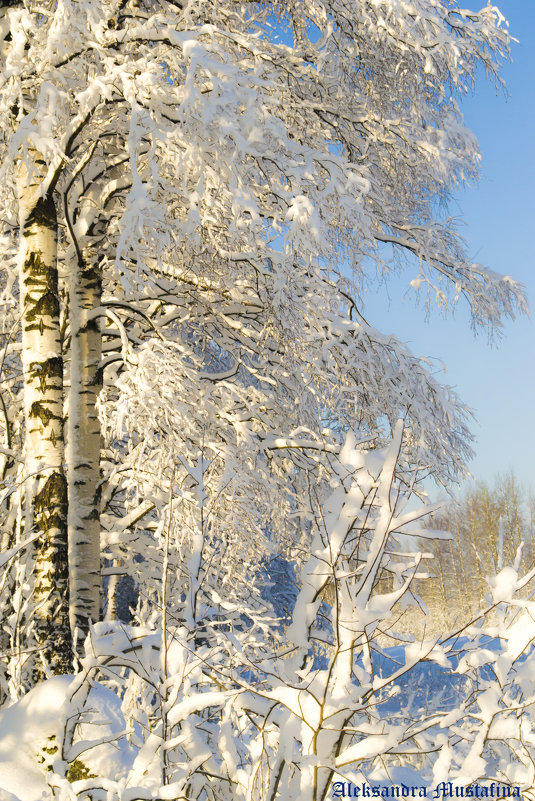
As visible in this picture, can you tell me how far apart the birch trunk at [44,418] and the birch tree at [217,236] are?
1cm

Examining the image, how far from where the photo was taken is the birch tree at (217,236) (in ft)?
11.0

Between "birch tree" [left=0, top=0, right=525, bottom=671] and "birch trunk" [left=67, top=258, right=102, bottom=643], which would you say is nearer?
"birch tree" [left=0, top=0, right=525, bottom=671]

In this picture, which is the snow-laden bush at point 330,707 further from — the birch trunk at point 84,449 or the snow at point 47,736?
the birch trunk at point 84,449

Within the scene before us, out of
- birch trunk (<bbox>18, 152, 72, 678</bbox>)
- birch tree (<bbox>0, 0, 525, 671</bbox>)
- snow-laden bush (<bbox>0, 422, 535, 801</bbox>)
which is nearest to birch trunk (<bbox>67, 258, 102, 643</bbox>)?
birch tree (<bbox>0, 0, 525, 671</bbox>)

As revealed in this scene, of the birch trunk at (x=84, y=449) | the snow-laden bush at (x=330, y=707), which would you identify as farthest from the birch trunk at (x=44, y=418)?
the snow-laden bush at (x=330, y=707)

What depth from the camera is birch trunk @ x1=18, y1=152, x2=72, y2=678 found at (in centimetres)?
346

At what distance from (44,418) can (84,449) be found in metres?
0.96

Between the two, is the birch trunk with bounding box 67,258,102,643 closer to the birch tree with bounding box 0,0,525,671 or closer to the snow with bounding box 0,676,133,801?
the birch tree with bounding box 0,0,525,671

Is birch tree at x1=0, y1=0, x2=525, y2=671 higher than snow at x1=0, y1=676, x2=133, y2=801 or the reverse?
higher

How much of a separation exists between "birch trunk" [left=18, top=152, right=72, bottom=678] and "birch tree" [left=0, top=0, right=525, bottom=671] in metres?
0.01

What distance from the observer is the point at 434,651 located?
4.60 ft

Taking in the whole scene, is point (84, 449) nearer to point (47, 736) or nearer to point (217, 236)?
point (217, 236)

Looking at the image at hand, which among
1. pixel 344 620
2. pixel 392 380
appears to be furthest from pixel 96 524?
pixel 344 620

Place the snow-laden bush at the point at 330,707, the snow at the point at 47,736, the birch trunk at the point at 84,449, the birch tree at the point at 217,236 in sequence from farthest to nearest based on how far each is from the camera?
the birch trunk at the point at 84,449 < the birch tree at the point at 217,236 < the snow at the point at 47,736 < the snow-laden bush at the point at 330,707
